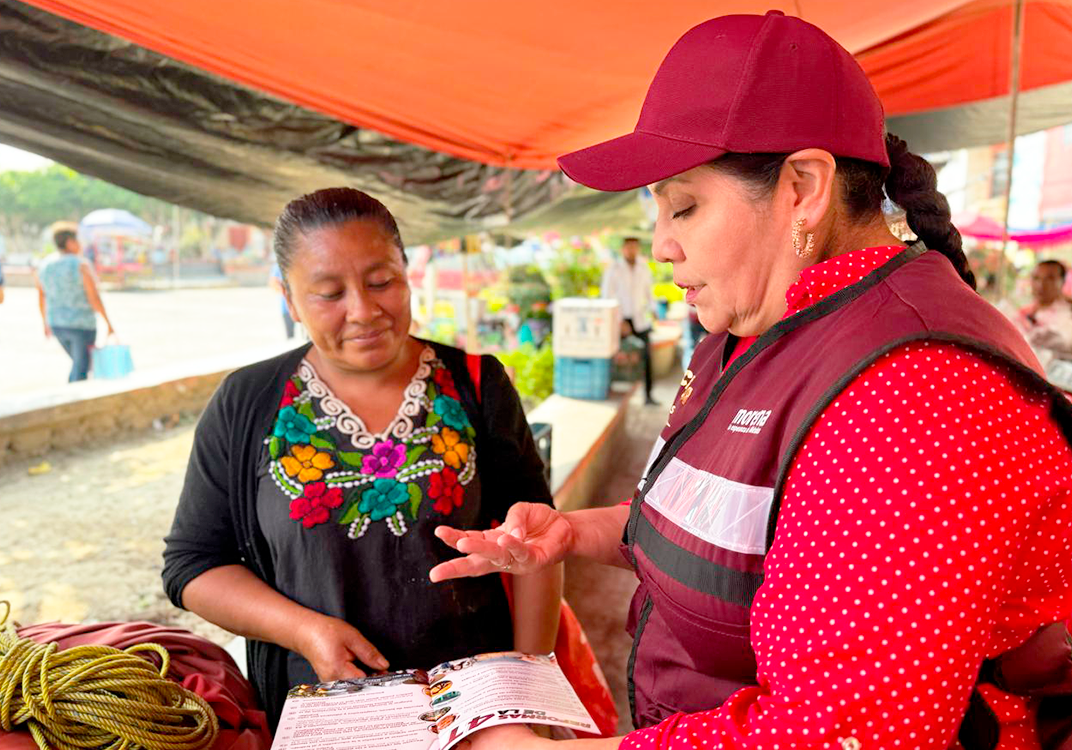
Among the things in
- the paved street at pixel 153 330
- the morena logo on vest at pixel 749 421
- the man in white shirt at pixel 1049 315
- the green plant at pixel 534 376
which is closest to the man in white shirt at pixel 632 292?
the green plant at pixel 534 376

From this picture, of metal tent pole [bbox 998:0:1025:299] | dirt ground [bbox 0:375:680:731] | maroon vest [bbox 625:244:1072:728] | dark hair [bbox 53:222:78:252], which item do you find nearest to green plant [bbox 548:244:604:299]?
dirt ground [bbox 0:375:680:731]

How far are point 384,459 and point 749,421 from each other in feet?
3.11

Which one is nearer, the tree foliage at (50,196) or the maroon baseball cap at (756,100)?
the maroon baseball cap at (756,100)

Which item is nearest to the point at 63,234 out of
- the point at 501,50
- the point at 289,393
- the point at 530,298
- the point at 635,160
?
the point at 530,298

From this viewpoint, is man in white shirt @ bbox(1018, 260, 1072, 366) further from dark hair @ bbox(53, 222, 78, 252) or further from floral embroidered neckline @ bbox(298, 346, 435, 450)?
dark hair @ bbox(53, 222, 78, 252)

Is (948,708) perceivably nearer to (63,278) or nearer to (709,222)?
(709,222)

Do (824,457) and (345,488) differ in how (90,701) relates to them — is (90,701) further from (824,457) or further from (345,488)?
(824,457)

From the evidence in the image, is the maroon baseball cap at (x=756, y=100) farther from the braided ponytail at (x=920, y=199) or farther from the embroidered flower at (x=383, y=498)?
the embroidered flower at (x=383, y=498)

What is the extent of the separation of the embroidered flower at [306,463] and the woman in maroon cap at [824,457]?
0.51 metres

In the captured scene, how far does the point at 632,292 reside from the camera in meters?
8.41

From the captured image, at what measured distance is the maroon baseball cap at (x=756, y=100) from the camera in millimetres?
934

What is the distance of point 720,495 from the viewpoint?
95 cm

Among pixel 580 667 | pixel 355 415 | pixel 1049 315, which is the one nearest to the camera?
pixel 355 415

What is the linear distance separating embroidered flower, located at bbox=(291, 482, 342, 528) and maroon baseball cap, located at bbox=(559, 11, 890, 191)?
3.17 feet
